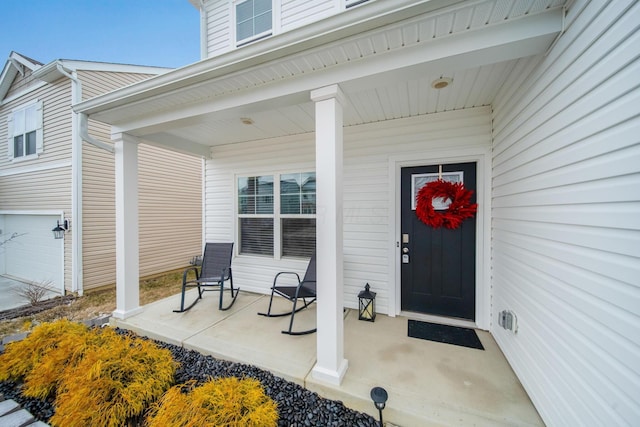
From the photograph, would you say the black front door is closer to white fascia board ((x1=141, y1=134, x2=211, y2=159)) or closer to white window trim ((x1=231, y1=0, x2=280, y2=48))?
white window trim ((x1=231, y1=0, x2=280, y2=48))

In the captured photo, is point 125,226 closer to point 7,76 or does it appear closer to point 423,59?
point 423,59

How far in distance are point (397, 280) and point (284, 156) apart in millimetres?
2517

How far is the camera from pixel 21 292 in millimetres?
4840

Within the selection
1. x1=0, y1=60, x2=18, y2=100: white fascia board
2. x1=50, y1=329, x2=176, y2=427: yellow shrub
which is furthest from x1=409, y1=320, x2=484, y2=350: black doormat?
x1=0, y1=60, x2=18, y2=100: white fascia board

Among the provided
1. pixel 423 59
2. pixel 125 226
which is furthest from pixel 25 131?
pixel 423 59

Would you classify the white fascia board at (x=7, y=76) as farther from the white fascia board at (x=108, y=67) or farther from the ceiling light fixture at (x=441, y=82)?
the ceiling light fixture at (x=441, y=82)

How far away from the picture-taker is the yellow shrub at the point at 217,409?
1371mm

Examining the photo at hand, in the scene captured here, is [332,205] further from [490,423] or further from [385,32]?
[490,423]

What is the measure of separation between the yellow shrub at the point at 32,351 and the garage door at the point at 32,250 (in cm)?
363

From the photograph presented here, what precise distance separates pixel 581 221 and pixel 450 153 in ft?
5.68

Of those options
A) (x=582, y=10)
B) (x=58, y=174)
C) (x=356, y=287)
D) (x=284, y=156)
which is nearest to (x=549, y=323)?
(x=582, y=10)

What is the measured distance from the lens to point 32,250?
5.68 metres

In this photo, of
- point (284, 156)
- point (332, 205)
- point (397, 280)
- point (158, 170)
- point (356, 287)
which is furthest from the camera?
point (158, 170)

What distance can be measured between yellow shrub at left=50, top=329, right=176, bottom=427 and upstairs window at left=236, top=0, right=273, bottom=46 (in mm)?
4294
